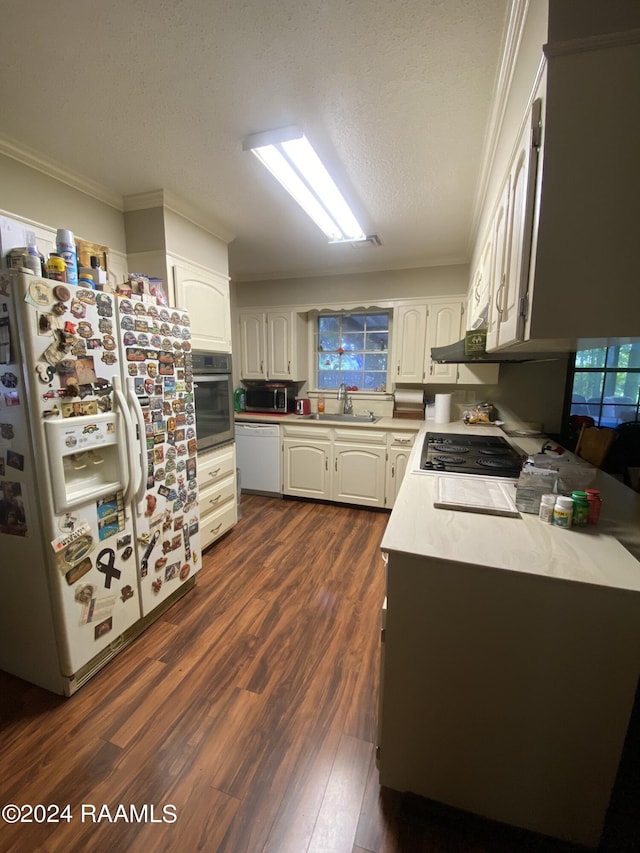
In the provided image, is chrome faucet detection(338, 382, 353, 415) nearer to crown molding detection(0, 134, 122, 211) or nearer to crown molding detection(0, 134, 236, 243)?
crown molding detection(0, 134, 236, 243)

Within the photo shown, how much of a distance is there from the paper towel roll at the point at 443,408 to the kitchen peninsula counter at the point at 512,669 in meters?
2.15

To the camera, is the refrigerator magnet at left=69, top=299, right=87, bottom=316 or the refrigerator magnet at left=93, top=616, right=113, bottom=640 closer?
the refrigerator magnet at left=69, top=299, right=87, bottom=316

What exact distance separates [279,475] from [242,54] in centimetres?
305

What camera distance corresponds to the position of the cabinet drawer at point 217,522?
8.44 feet

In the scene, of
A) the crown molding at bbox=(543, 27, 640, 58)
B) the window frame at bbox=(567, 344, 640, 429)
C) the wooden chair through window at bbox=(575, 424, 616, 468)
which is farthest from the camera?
the window frame at bbox=(567, 344, 640, 429)

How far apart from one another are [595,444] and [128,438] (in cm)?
266

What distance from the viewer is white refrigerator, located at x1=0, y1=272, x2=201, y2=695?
1319mm

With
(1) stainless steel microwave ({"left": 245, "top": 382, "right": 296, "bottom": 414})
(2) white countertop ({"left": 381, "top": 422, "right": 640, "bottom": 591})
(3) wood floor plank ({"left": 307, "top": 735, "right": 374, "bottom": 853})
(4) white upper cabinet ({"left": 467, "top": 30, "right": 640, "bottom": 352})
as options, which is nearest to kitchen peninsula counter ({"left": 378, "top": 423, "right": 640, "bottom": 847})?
(2) white countertop ({"left": 381, "top": 422, "right": 640, "bottom": 591})

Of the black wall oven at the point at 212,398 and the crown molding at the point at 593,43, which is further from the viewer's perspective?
the black wall oven at the point at 212,398

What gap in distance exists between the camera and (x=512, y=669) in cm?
99

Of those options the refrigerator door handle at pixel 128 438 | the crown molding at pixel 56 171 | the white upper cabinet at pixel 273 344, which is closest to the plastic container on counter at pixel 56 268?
the refrigerator door handle at pixel 128 438

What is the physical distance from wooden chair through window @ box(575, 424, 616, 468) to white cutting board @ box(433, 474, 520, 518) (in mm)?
957

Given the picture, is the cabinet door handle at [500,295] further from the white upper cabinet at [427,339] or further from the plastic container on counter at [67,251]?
the white upper cabinet at [427,339]

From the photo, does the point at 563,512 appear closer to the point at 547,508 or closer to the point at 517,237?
the point at 547,508
